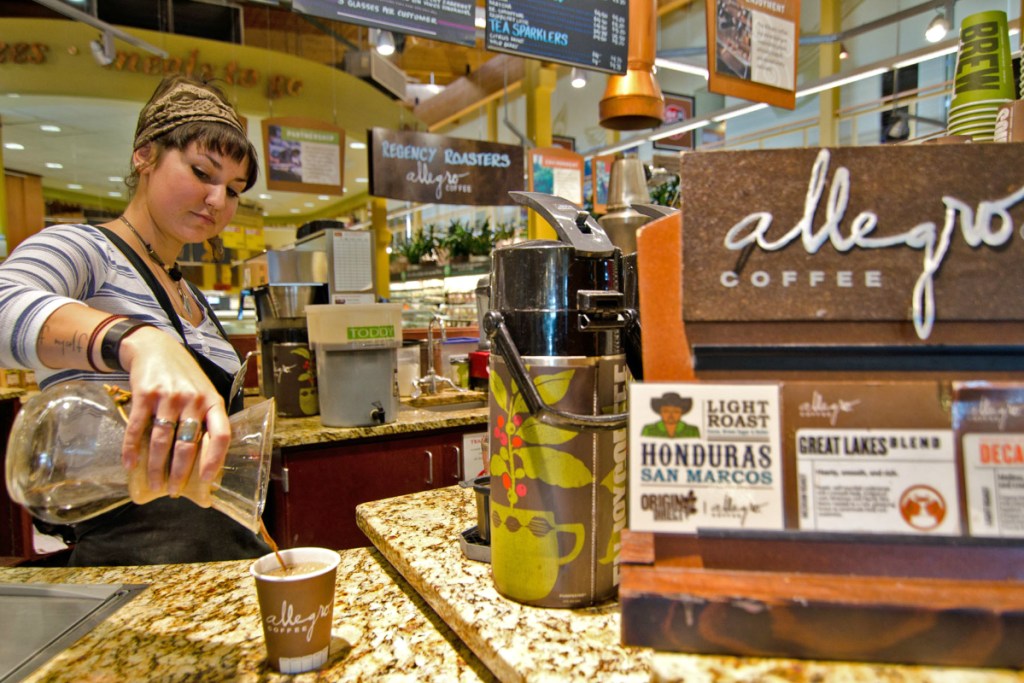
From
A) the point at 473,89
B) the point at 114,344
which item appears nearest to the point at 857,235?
the point at 114,344

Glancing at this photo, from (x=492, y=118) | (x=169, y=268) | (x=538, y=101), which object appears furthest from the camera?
(x=492, y=118)

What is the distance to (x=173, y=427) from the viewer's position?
72 cm

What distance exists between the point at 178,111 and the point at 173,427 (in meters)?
1.15

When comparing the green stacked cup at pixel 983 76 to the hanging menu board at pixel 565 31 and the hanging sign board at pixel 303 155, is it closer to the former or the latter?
the hanging menu board at pixel 565 31

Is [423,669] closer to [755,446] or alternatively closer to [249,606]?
[249,606]

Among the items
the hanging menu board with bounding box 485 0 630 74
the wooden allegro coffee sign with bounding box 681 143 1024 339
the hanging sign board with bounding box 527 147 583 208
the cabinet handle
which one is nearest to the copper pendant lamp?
the hanging menu board with bounding box 485 0 630 74

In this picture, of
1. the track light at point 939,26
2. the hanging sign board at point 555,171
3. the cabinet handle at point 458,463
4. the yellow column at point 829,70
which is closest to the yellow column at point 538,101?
the hanging sign board at point 555,171

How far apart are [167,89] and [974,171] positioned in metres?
1.77

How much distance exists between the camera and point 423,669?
0.84 m

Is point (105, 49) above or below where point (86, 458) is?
above

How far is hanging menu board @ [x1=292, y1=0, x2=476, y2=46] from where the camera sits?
9.11ft

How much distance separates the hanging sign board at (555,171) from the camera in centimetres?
479

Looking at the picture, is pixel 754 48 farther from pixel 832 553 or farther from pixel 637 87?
pixel 832 553

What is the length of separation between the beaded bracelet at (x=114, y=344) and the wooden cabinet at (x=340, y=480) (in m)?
1.49
